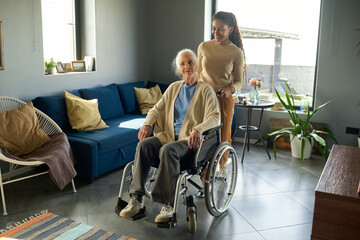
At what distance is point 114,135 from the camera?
11.8 ft

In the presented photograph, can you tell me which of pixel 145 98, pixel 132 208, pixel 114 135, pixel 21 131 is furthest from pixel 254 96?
pixel 21 131

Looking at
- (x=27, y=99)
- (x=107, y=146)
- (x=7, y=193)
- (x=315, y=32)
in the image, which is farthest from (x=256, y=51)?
(x=7, y=193)

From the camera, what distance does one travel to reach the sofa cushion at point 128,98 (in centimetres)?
455

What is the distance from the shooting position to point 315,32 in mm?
4539

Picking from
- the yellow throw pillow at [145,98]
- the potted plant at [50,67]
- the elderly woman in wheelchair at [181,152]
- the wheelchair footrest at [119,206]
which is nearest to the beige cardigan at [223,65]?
the elderly woman in wheelchair at [181,152]

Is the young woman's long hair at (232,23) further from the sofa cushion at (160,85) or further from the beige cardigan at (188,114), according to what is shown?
the sofa cushion at (160,85)

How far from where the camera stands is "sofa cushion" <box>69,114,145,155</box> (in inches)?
137

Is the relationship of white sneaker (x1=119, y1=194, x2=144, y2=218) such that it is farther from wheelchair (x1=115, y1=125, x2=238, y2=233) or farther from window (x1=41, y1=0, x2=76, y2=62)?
window (x1=41, y1=0, x2=76, y2=62)

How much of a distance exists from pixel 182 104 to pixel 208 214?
848mm

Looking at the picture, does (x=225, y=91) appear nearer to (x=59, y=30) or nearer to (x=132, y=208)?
(x=132, y=208)

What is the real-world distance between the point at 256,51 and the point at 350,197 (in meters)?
3.45

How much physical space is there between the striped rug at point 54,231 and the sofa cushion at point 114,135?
0.91 metres

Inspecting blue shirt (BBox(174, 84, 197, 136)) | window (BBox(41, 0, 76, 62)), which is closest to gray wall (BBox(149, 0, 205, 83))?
window (BBox(41, 0, 76, 62))

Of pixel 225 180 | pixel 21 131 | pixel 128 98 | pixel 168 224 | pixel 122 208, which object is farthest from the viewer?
pixel 128 98
